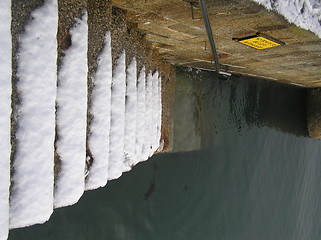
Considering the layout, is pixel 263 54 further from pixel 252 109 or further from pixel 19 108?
pixel 252 109

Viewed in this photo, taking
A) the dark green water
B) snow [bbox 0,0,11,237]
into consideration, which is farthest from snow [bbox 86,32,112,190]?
the dark green water

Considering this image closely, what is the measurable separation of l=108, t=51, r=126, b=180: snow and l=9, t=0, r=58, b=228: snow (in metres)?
0.62

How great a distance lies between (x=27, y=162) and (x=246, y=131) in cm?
494

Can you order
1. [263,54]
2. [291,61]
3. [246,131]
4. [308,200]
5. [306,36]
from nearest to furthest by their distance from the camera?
[306,36] < [263,54] < [291,61] < [246,131] < [308,200]

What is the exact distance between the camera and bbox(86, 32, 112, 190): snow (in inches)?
77.1

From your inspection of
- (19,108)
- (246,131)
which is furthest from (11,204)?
(246,131)

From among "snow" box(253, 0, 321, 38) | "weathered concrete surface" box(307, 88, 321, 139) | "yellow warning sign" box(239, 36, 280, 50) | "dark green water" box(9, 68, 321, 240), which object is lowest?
"dark green water" box(9, 68, 321, 240)

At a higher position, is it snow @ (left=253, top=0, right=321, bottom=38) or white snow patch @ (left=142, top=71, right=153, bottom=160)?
snow @ (left=253, top=0, right=321, bottom=38)

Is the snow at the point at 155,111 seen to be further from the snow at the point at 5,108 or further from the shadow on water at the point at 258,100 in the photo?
the snow at the point at 5,108

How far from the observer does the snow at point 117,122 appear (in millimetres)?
2174

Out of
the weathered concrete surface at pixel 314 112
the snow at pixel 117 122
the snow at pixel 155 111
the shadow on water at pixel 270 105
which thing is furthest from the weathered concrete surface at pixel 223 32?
the weathered concrete surface at pixel 314 112

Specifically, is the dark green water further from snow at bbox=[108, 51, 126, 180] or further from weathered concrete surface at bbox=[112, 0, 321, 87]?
snow at bbox=[108, 51, 126, 180]

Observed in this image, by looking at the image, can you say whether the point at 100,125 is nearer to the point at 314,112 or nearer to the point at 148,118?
the point at 148,118

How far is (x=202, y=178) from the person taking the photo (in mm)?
5020
